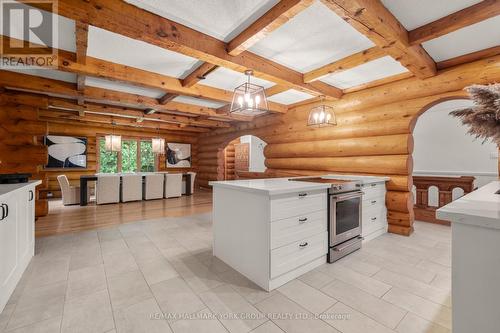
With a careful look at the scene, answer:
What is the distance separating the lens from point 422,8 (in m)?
2.08

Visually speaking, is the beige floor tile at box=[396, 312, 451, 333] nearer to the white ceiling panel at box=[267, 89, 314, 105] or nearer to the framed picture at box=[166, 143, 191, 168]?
the white ceiling panel at box=[267, 89, 314, 105]

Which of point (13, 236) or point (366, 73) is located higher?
point (366, 73)

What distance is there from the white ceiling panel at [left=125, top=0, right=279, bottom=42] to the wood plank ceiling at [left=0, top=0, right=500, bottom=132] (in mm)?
56

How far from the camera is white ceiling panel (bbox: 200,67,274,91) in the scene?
3.58m

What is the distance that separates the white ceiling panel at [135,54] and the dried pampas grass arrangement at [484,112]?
9.68ft

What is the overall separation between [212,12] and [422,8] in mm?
1933

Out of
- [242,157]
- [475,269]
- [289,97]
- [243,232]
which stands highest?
[289,97]

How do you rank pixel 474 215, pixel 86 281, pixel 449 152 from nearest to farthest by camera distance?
pixel 474 215, pixel 86 281, pixel 449 152

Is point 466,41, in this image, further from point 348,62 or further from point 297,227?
point 297,227

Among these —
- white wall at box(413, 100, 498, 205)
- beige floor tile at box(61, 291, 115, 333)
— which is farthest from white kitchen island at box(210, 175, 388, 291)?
white wall at box(413, 100, 498, 205)

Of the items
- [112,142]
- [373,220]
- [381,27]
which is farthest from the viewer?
[112,142]

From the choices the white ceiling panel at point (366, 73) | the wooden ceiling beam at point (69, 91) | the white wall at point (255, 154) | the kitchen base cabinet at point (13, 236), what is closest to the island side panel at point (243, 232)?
the kitchen base cabinet at point (13, 236)

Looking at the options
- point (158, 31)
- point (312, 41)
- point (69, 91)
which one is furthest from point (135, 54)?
point (312, 41)

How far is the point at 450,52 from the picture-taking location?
2.92 m
